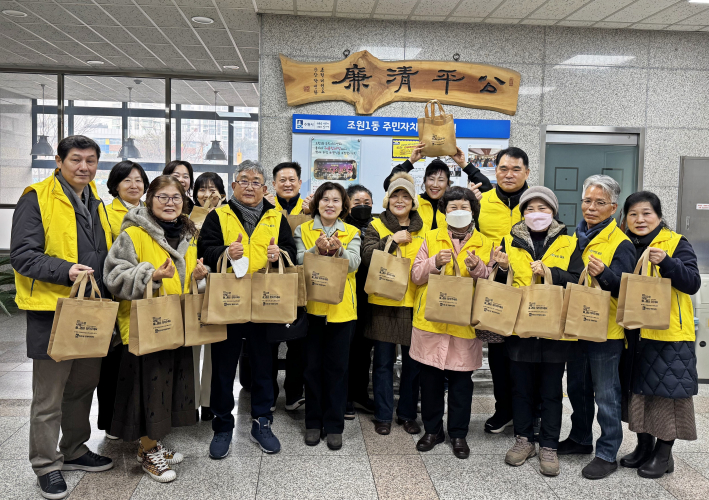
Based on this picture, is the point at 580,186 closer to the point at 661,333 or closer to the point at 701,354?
the point at 701,354

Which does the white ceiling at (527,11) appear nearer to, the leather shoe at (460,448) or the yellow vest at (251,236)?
the yellow vest at (251,236)

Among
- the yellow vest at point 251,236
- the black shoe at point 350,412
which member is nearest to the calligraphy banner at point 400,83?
the yellow vest at point 251,236

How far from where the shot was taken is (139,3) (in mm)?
4910

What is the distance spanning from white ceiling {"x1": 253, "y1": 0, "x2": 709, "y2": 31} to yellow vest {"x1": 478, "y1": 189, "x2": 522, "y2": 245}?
7.50 feet

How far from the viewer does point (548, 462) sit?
8.95 feet

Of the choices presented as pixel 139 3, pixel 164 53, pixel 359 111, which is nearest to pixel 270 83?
pixel 359 111

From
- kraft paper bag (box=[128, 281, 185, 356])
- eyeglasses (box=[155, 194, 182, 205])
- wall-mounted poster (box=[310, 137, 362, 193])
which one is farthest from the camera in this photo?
wall-mounted poster (box=[310, 137, 362, 193])

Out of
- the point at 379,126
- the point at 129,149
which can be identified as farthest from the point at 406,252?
the point at 129,149

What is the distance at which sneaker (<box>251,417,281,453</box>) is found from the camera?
9.55ft

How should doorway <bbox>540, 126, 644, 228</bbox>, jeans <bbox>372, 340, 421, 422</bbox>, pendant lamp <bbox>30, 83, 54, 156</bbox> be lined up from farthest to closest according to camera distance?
pendant lamp <bbox>30, 83, 54, 156</bbox>, doorway <bbox>540, 126, 644, 228</bbox>, jeans <bbox>372, 340, 421, 422</bbox>

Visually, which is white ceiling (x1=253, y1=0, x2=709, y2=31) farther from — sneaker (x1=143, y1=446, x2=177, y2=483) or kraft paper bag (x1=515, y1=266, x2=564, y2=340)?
sneaker (x1=143, y1=446, x2=177, y2=483)

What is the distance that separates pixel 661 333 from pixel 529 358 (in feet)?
2.24

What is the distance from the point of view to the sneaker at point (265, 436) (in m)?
2.91

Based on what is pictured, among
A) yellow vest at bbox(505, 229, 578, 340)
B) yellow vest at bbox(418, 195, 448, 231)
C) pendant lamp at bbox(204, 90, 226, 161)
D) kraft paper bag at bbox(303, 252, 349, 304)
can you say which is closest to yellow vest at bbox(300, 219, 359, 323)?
kraft paper bag at bbox(303, 252, 349, 304)
